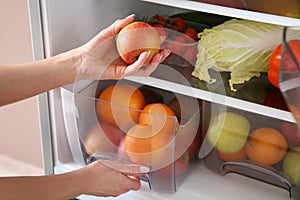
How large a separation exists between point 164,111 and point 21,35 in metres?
0.48

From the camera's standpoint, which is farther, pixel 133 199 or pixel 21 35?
pixel 21 35

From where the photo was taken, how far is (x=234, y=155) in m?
1.36

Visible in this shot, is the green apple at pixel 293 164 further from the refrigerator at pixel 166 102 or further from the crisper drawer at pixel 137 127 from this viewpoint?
the crisper drawer at pixel 137 127

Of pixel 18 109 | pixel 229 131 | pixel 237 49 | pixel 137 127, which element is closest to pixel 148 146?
→ pixel 137 127

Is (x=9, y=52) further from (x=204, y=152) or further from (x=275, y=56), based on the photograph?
(x=275, y=56)

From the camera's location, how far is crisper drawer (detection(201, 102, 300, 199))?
4.23 ft

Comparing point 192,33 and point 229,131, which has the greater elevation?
point 192,33

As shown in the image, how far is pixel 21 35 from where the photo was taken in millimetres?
1517

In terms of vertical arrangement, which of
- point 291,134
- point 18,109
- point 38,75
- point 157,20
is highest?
point 157,20

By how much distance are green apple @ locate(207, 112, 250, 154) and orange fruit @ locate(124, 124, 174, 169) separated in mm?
120

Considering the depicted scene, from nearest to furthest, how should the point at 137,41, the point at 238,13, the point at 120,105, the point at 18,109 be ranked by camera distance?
the point at 238,13
the point at 137,41
the point at 120,105
the point at 18,109

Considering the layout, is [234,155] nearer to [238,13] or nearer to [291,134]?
[291,134]

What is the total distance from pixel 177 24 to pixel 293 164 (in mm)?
438

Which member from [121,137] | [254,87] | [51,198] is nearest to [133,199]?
[121,137]
